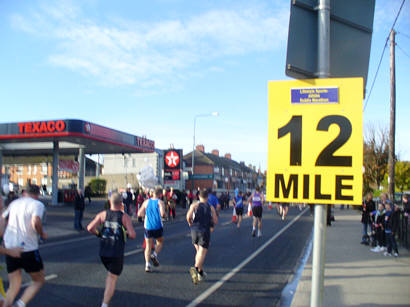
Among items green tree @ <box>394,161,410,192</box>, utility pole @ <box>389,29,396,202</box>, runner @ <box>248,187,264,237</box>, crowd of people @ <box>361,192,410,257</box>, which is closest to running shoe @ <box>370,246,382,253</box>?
crowd of people @ <box>361,192,410,257</box>

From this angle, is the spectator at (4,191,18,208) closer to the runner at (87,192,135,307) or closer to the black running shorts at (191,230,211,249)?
the black running shorts at (191,230,211,249)

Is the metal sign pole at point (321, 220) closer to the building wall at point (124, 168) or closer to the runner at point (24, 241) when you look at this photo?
the runner at point (24, 241)

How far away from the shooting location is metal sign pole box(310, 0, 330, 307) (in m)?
2.67

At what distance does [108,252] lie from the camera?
5.38 metres

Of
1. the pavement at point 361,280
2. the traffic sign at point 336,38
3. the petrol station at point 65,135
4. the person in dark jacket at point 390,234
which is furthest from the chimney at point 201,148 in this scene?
the traffic sign at point 336,38

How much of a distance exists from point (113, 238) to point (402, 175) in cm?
3548

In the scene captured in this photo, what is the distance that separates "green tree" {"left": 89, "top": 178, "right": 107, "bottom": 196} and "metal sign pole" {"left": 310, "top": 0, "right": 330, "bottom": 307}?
49133 millimetres

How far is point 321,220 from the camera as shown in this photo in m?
2.73

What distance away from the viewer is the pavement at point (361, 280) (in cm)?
601

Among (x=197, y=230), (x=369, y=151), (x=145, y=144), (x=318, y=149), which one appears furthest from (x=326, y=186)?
(x=369, y=151)

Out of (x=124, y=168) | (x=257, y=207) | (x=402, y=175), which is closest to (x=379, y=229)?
(x=257, y=207)

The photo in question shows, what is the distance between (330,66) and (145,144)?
28.9 metres

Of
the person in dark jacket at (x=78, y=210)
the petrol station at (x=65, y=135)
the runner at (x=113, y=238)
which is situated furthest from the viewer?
the petrol station at (x=65, y=135)

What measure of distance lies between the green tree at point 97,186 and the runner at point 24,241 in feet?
151
